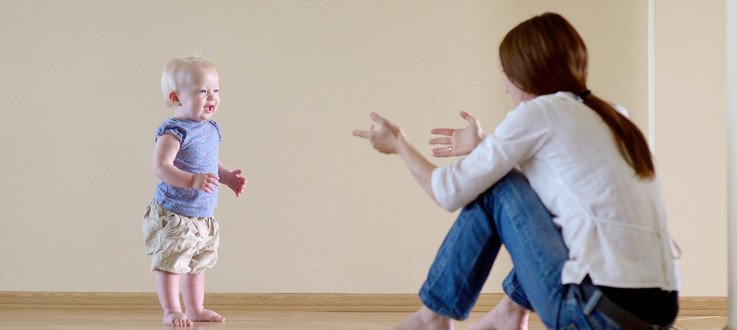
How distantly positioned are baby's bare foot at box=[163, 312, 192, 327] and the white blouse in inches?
48.0

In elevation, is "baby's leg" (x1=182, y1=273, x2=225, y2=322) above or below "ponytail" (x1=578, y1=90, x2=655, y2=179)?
below

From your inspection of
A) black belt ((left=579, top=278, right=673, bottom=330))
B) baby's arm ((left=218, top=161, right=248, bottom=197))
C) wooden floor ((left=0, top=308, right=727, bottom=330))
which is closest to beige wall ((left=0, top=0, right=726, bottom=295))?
wooden floor ((left=0, top=308, right=727, bottom=330))

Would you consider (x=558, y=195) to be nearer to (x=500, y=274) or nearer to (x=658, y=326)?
(x=658, y=326)

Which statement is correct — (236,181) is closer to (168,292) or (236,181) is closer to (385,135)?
(168,292)

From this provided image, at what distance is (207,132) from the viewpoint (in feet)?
9.62

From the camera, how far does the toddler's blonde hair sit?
9.43 ft

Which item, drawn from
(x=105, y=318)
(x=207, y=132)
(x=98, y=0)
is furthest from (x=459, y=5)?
A: (x=105, y=318)

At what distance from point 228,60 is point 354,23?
448 mm

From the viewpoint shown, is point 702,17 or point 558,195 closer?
point 558,195

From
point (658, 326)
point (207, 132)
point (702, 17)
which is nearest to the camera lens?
point (658, 326)

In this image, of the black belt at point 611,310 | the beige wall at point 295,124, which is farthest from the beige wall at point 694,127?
the black belt at point 611,310

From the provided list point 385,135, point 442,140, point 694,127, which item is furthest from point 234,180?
point 694,127

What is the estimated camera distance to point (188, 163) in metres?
2.86

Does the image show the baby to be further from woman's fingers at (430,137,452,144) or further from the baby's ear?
woman's fingers at (430,137,452,144)
